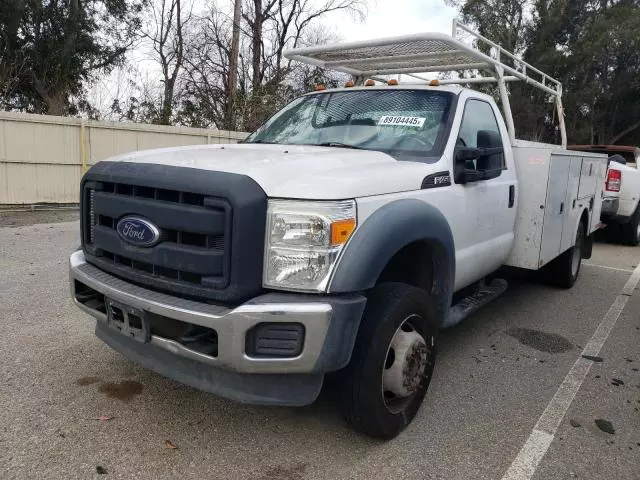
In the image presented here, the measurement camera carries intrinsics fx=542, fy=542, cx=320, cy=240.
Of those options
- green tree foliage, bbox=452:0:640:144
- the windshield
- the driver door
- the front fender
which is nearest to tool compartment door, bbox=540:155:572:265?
the driver door

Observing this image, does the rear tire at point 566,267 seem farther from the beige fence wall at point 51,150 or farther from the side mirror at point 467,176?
the beige fence wall at point 51,150

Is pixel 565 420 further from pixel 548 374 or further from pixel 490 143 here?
pixel 490 143

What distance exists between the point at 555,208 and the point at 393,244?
9.26 ft

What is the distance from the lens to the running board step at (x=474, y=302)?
3.69m

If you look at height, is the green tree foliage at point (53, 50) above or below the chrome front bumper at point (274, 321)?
above

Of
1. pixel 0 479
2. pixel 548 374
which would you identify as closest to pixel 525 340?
pixel 548 374

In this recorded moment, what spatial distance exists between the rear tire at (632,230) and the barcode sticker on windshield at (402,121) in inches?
317

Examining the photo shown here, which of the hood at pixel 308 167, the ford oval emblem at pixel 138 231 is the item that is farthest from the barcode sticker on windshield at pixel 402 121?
the ford oval emblem at pixel 138 231

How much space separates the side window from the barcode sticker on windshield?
294mm

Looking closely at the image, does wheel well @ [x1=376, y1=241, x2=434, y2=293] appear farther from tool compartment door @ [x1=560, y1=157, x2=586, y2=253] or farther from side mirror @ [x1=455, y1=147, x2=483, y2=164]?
tool compartment door @ [x1=560, y1=157, x2=586, y2=253]

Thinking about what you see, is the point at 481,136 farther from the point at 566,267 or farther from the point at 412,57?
the point at 566,267

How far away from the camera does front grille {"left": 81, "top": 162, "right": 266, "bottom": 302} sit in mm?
2432

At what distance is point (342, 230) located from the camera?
2.50 meters

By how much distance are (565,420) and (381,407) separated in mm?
1247
